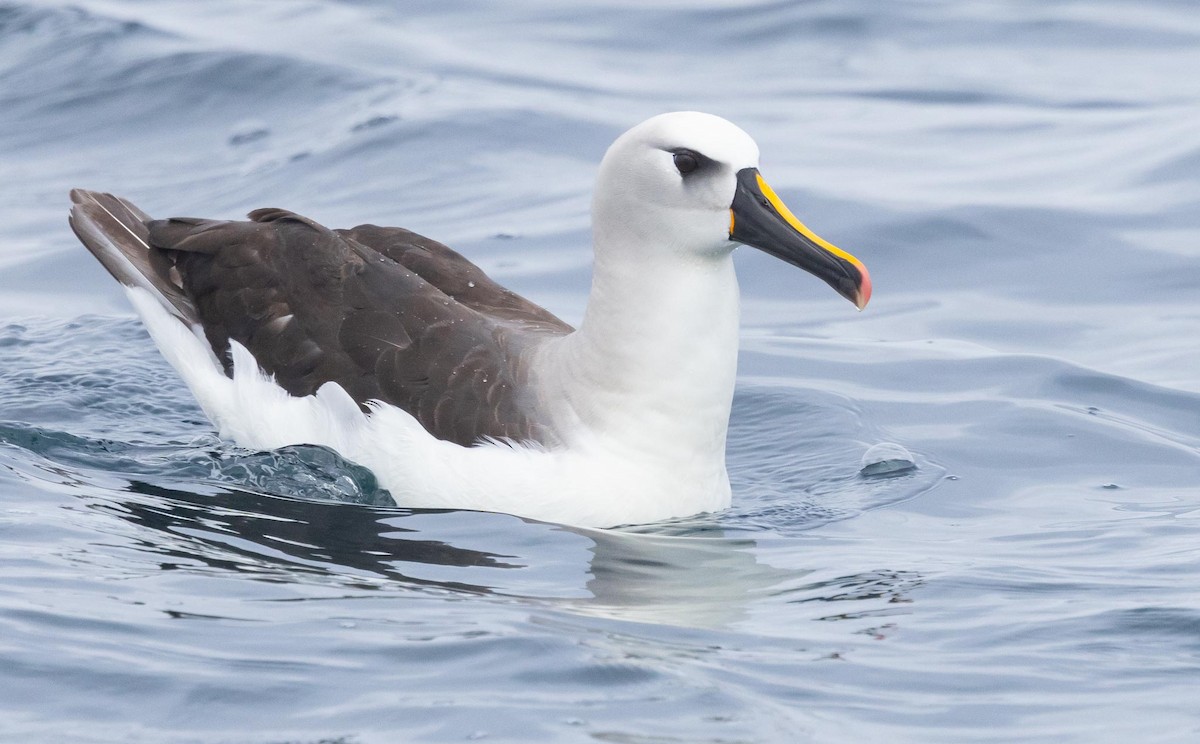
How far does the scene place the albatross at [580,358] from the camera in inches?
293

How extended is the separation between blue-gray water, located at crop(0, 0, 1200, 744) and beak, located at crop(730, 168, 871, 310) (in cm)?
115

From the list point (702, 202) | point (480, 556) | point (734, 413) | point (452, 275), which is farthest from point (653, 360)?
point (734, 413)

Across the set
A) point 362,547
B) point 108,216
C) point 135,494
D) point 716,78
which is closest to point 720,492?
point 362,547

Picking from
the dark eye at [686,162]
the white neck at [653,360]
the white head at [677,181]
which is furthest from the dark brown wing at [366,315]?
the dark eye at [686,162]

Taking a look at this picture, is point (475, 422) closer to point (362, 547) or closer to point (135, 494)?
point (362, 547)

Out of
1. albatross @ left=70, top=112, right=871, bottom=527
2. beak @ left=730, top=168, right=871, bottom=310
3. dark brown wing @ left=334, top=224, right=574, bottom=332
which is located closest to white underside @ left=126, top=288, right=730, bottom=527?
albatross @ left=70, top=112, right=871, bottom=527

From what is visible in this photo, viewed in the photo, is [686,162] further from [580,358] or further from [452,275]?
[452,275]

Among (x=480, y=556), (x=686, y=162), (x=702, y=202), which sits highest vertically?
(x=686, y=162)

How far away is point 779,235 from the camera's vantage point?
24.0 ft

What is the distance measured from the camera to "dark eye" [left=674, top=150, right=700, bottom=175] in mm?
7418

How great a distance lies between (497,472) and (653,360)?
2.62 feet

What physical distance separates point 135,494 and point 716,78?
9.79 m

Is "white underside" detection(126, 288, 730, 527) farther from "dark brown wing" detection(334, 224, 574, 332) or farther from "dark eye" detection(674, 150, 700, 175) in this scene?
"dark eye" detection(674, 150, 700, 175)

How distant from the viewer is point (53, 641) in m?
5.86
